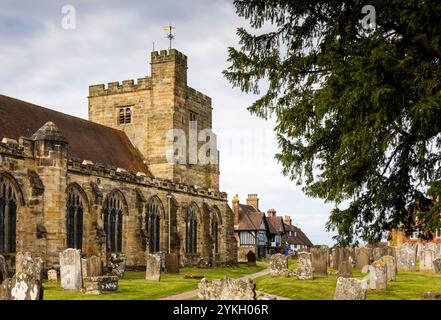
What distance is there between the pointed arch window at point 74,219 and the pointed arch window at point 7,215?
3.73m

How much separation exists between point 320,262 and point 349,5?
52.5 ft

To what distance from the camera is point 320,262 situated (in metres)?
26.9

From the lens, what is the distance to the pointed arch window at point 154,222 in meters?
37.3

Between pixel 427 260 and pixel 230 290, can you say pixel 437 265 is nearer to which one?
pixel 427 260

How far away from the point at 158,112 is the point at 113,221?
12.9m

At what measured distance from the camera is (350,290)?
15133 millimetres

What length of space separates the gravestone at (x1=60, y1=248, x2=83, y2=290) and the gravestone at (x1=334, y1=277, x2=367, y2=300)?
9166mm

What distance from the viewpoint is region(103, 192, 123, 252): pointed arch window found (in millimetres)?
33234

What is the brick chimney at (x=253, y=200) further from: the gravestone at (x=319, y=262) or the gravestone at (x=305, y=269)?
the gravestone at (x=305, y=269)

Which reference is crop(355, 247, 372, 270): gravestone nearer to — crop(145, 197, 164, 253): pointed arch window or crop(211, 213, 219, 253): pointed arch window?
crop(145, 197, 164, 253): pointed arch window

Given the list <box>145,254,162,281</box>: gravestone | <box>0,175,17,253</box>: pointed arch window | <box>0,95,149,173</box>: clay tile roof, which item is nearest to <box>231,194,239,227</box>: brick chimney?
<box>0,95,149,173</box>: clay tile roof

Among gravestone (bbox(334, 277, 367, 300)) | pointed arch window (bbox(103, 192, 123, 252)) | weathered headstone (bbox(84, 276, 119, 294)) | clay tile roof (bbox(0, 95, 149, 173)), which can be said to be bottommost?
weathered headstone (bbox(84, 276, 119, 294))

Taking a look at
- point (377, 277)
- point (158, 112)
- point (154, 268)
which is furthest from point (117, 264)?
point (158, 112)
